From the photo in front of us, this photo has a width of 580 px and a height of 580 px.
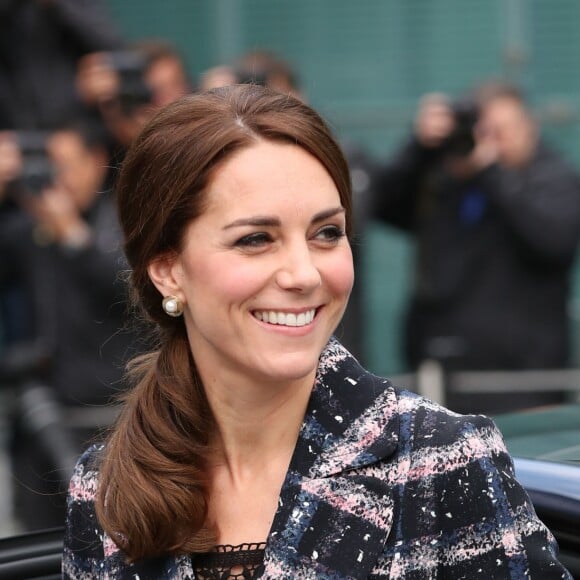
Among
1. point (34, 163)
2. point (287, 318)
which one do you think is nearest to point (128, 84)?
point (34, 163)

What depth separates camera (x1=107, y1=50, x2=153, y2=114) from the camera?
514 cm

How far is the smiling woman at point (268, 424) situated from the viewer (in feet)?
6.77

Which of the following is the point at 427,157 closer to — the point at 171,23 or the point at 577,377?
the point at 577,377

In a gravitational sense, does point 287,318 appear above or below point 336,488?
above

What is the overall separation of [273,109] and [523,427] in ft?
2.47

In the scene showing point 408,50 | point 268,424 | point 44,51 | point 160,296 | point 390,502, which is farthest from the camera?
point 408,50

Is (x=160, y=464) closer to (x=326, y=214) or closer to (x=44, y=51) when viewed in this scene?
(x=326, y=214)

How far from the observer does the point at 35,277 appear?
5285 millimetres

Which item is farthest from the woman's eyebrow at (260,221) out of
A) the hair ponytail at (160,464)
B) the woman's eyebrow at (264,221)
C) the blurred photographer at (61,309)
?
the blurred photographer at (61,309)

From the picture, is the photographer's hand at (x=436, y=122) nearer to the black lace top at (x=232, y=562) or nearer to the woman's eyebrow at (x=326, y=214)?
the woman's eyebrow at (x=326, y=214)

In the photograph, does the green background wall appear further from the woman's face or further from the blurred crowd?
the woman's face

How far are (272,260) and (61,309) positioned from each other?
2.93 metres

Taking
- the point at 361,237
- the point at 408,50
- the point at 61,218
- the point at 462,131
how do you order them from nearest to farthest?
the point at 361,237 → the point at 61,218 → the point at 462,131 → the point at 408,50

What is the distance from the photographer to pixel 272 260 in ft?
7.01
